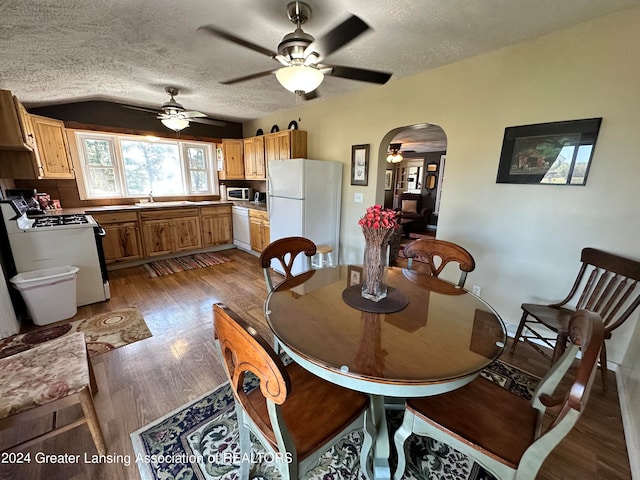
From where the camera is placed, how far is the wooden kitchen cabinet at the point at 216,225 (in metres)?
4.80

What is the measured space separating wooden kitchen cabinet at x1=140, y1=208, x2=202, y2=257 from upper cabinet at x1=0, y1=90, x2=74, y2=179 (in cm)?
115

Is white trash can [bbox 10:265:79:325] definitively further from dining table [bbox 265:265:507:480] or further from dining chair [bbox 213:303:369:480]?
dining chair [bbox 213:303:369:480]

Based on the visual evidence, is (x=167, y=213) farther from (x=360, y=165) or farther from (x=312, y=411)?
(x=312, y=411)

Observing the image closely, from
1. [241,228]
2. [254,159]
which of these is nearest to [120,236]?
[241,228]

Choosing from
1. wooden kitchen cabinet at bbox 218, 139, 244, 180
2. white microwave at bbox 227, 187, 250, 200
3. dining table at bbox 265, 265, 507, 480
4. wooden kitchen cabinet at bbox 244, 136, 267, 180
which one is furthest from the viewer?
white microwave at bbox 227, 187, 250, 200

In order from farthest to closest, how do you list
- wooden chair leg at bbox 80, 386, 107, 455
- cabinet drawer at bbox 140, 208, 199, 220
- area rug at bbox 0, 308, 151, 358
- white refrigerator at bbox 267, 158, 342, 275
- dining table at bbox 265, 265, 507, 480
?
1. cabinet drawer at bbox 140, 208, 199, 220
2. white refrigerator at bbox 267, 158, 342, 275
3. area rug at bbox 0, 308, 151, 358
4. wooden chair leg at bbox 80, 386, 107, 455
5. dining table at bbox 265, 265, 507, 480

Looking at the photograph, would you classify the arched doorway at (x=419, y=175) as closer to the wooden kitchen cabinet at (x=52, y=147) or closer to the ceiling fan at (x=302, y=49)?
the ceiling fan at (x=302, y=49)

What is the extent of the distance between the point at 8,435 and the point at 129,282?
7.71 feet

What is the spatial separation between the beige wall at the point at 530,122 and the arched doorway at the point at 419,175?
307 cm

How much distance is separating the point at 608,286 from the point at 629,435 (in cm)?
88

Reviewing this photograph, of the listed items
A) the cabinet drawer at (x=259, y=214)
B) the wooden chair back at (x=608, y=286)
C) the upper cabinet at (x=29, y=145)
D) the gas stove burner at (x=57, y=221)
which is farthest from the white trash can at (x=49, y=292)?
the wooden chair back at (x=608, y=286)

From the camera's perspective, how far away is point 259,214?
4402 millimetres

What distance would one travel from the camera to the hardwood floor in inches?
51.8

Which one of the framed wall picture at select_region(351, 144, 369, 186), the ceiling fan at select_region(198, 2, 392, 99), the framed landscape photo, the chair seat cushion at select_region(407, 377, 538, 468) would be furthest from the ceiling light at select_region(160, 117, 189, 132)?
the chair seat cushion at select_region(407, 377, 538, 468)
